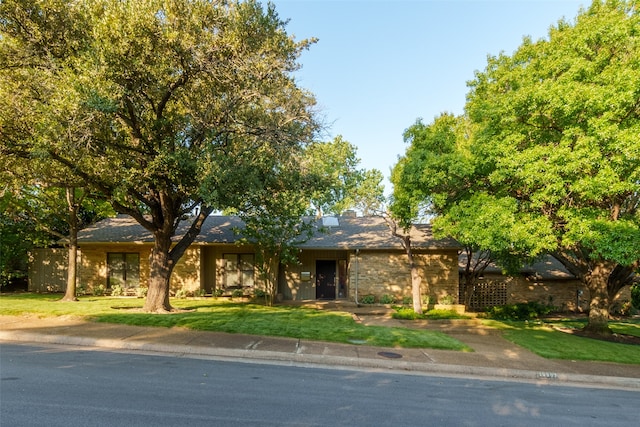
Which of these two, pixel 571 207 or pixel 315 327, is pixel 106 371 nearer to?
pixel 315 327

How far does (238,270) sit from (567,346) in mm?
14725

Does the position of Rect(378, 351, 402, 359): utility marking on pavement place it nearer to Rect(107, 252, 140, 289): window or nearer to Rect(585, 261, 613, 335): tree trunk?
Rect(585, 261, 613, 335): tree trunk

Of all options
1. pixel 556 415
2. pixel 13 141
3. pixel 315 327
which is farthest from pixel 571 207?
pixel 13 141

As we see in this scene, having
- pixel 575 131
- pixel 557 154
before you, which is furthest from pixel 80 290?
pixel 575 131

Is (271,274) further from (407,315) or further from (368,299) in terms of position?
(407,315)

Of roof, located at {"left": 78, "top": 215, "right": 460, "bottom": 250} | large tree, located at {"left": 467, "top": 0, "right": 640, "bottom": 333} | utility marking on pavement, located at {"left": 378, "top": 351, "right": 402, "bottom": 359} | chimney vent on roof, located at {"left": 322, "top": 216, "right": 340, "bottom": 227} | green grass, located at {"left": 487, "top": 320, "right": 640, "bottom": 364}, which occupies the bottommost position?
green grass, located at {"left": 487, "top": 320, "right": 640, "bottom": 364}

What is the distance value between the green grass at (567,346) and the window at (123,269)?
57.3 feet

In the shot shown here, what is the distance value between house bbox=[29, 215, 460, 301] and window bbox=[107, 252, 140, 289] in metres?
0.05

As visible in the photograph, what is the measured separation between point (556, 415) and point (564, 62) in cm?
945

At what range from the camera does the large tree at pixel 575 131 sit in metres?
9.82

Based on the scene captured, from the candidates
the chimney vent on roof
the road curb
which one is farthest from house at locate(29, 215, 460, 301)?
the road curb

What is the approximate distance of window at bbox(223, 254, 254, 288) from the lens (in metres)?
20.2

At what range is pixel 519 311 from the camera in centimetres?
1941

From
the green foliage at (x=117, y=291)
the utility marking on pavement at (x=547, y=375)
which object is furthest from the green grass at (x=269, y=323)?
the green foliage at (x=117, y=291)
